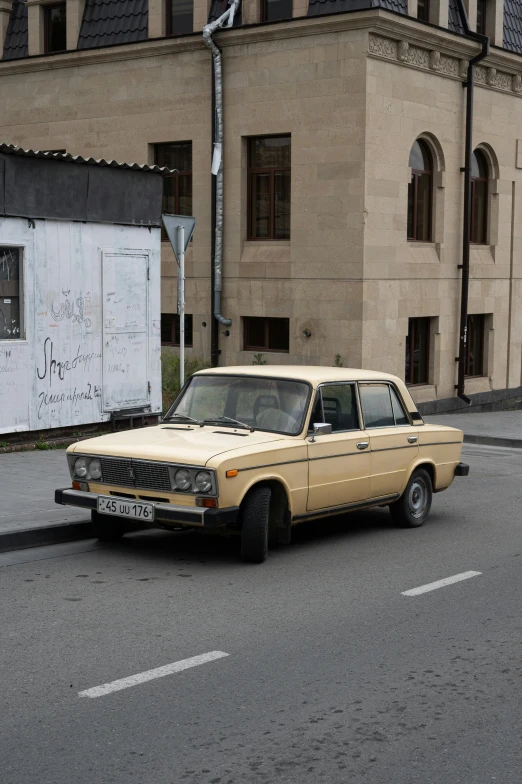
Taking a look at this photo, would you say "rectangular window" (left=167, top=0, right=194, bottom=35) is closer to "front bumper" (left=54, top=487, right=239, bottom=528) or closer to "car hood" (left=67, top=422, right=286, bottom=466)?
"car hood" (left=67, top=422, right=286, bottom=466)

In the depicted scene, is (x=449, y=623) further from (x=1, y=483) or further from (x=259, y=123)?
(x=259, y=123)

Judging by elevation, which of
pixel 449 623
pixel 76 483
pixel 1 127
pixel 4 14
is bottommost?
pixel 449 623

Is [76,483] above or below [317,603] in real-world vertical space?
above

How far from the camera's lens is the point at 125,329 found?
15305mm

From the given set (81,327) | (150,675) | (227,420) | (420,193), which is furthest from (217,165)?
(150,675)

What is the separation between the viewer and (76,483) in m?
9.39

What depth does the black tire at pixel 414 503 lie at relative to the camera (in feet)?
35.4

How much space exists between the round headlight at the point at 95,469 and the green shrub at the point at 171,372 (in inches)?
380

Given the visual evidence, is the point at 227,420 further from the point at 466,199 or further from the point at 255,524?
the point at 466,199

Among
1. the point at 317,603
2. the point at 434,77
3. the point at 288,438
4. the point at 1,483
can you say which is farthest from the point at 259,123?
the point at 317,603

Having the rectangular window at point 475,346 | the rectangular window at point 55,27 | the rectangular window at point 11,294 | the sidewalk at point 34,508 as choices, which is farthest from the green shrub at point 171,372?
the rectangular window at point 55,27

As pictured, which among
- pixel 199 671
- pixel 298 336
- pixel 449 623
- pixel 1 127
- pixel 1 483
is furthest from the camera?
pixel 1 127

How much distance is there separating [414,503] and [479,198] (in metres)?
15.9

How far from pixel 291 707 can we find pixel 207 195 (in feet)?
60.7
